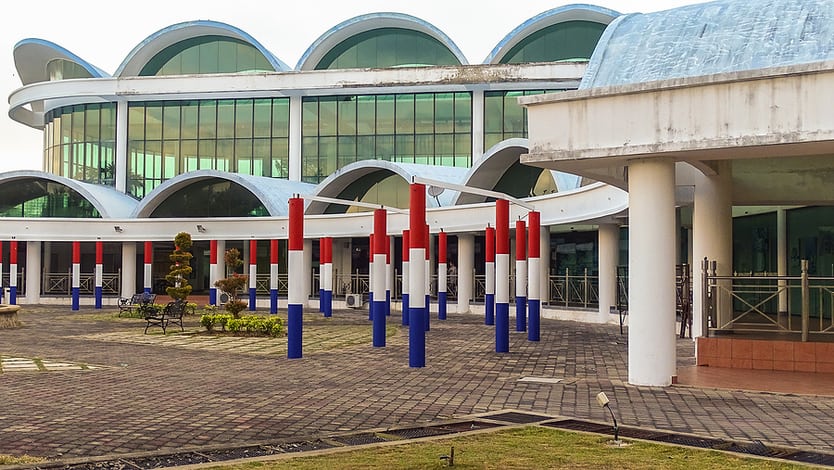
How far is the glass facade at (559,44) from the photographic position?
162 ft

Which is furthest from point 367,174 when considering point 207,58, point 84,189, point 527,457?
point 527,457

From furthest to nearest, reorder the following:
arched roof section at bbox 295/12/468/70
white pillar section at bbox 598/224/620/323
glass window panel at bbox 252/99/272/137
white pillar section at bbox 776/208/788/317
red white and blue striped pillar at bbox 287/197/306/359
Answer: glass window panel at bbox 252/99/272/137 → arched roof section at bbox 295/12/468/70 → white pillar section at bbox 598/224/620/323 → white pillar section at bbox 776/208/788/317 → red white and blue striped pillar at bbox 287/197/306/359

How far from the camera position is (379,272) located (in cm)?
2059

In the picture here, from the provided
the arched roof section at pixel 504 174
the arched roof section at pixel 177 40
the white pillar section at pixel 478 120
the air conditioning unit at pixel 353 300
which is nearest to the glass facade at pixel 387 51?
the arched roof section at pixel 177 40

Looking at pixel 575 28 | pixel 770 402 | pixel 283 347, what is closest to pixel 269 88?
pixel 575 28

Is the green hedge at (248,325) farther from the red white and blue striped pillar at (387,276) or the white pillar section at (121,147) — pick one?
the white pillar section at (121,147)

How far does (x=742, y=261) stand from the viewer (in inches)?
1223

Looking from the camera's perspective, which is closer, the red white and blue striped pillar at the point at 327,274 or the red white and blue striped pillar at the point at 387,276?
the red white and blue striped pillar at the point at 387,276

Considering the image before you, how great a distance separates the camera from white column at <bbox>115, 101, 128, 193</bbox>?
52438 mm

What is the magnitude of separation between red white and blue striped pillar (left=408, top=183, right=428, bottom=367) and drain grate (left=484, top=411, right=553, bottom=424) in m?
5.53

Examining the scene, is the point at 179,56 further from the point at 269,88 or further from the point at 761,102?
the point at 761,102

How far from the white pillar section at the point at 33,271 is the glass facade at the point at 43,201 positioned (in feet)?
8.67

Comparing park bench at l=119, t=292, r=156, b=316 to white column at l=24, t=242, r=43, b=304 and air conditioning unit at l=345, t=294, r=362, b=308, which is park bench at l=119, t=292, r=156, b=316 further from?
white column at l=24, t=242, r=43, b=304

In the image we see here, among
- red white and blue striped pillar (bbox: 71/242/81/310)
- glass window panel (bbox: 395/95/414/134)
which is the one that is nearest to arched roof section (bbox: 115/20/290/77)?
glass window panel (bbox: 395/95/414/134)
